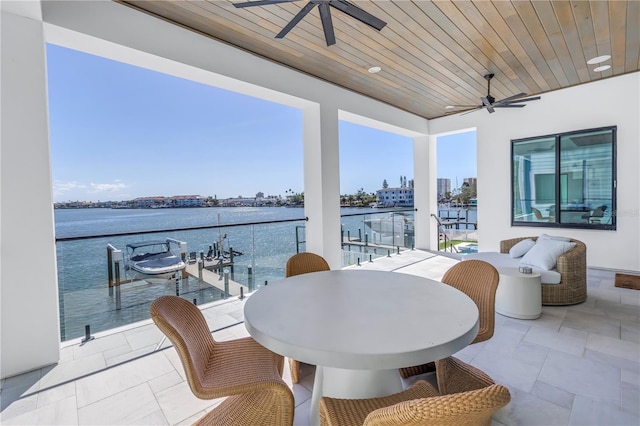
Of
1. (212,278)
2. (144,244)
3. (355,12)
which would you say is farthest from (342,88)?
(144,244)

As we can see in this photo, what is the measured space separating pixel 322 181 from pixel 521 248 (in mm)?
2889

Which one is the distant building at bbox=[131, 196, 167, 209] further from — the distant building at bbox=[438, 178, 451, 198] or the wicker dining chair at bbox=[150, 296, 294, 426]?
the distant building at bbox=[438, 178, 451, 198]

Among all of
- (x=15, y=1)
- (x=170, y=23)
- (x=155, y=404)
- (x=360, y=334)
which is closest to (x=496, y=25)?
(x=170, y=23)

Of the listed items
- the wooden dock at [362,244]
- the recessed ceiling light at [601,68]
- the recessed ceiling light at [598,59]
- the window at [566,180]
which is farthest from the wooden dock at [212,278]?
the recessed ceiling light at [601,68]

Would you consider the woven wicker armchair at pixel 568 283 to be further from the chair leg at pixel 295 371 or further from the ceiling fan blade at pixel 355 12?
the ceiling fan blade at pixel 355 12

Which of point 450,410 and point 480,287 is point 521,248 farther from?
point 450,410

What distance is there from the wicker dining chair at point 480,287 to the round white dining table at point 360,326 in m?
0.44

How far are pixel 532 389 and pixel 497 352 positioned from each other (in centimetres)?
50

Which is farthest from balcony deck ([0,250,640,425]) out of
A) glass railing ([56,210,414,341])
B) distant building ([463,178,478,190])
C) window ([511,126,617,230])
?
distant building ([463,178,478,190])

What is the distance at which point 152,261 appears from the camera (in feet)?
10.8

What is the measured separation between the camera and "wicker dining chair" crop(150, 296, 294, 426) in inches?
A: 50.8

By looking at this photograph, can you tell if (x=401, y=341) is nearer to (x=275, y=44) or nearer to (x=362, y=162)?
(x=275, y=44)

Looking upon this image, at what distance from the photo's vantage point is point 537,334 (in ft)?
9.02

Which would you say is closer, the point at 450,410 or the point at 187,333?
the point at 450,410
